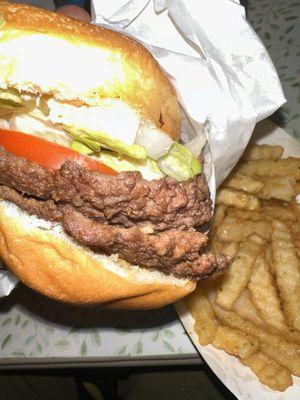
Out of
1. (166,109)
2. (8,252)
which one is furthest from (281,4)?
(8,252)

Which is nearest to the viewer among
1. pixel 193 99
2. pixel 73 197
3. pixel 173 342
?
pixel 73 197

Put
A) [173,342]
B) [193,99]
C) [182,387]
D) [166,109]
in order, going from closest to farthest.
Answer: [166,109] < [193,99] < [173,342] < [182,387]

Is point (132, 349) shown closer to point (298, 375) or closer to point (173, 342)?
point (173, 342)

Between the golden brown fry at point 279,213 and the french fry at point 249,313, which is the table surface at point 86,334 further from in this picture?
the golden brown fry at point 279,213

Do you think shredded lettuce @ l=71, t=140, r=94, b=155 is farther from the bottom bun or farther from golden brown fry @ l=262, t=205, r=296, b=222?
golden brown fry @ l=262, t=205, r=296, b=222

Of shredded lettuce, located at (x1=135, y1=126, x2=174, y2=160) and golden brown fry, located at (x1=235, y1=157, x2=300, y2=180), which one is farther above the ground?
shredded lettuce, located at (x1=135, y1=126, x2=174, y2=160)

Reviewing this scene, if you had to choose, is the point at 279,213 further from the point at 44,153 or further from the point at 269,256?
the point at 44,153

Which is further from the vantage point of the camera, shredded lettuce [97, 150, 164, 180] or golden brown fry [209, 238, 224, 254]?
golden brown fry [209, 238, 224, 254]

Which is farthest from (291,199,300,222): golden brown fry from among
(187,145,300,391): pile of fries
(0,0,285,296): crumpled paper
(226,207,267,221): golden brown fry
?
(0,0,285,296): crumpled paper
